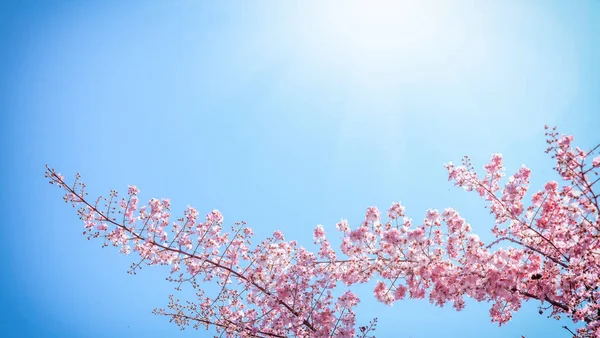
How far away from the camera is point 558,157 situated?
6.48 meters

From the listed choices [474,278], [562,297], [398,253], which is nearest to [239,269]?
[398,253]

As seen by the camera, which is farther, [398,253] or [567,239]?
[398,253]

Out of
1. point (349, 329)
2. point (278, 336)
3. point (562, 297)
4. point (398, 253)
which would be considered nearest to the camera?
point (562, 297)

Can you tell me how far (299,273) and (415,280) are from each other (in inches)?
108

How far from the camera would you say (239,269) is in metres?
9.28

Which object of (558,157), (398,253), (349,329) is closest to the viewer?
(558,157)

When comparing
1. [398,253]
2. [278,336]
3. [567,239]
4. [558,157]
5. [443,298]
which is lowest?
[278,336]

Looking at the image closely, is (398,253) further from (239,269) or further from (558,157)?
(239,269)

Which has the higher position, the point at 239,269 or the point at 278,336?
the point at 239,269

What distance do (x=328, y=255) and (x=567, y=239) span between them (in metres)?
4.98

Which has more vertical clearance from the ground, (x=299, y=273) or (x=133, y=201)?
(x=133, y=201)

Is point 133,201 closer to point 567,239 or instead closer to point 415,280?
point 415,280

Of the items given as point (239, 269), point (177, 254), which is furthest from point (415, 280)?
point (177, 254)

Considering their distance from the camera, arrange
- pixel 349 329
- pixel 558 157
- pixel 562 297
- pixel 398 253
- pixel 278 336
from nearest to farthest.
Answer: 1. pixel 558 157
2. pixel 562 297
3. pixel 398 253
4. pixel 349 329
5. pixel 278 336
